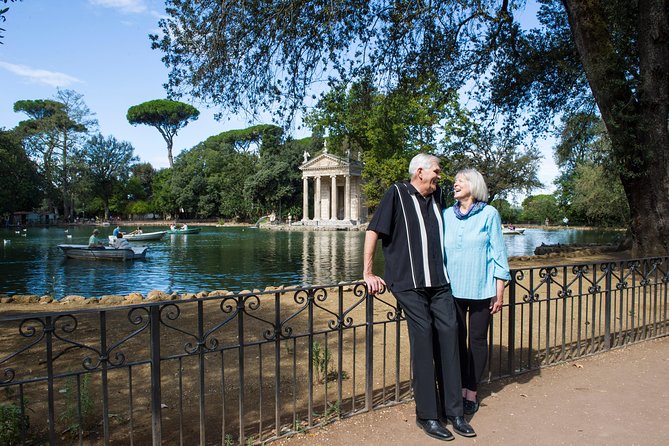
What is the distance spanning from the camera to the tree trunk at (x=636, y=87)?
29.1 ft

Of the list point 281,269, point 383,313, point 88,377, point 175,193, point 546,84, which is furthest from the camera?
point 175,193

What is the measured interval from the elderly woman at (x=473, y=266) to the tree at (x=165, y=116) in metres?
86.4

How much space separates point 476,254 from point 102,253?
21.6m

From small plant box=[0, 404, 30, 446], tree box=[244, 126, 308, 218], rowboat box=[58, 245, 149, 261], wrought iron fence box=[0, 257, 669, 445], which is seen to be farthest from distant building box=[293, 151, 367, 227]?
small plant box=[0, 404, 30, 446]

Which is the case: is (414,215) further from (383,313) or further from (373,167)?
(373,167)

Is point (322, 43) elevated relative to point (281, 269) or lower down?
elevated

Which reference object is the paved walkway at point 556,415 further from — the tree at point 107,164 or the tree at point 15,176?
the tree at point 107,164

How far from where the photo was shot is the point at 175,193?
247ft

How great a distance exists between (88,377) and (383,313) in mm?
4753

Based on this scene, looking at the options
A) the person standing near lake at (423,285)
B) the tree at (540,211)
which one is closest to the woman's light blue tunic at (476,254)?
the person standing near lake at (423,285)

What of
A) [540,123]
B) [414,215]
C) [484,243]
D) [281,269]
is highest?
[540,123]

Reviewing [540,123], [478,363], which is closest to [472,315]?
[478,363]

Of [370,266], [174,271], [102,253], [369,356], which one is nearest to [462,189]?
[370,266]

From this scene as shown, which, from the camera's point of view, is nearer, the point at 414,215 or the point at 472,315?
the point at 414,215
